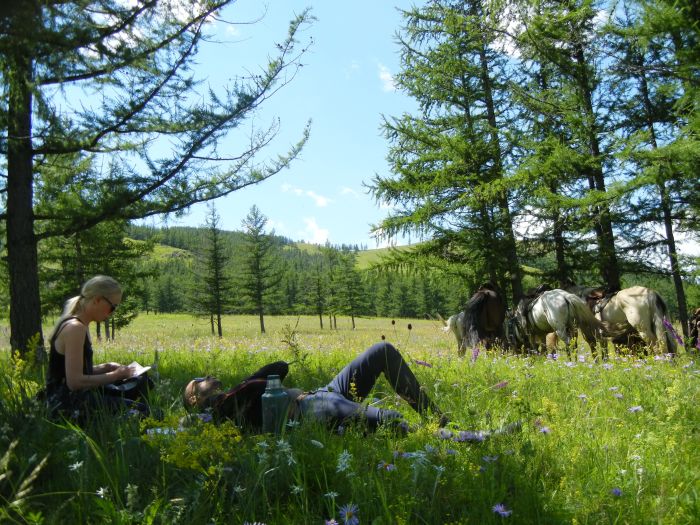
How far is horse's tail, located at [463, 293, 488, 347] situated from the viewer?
10133 mm

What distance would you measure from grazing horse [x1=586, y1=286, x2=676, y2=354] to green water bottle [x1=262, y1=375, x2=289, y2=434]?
8114 millimetres

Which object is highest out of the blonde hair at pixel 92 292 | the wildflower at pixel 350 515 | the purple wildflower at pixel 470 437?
the blonde hair at pixel 92 292

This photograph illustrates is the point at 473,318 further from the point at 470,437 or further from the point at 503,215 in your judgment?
the point at 470,437

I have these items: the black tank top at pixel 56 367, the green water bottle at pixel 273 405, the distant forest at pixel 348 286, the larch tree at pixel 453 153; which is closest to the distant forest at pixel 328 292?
the distant forest at pixel 348 286

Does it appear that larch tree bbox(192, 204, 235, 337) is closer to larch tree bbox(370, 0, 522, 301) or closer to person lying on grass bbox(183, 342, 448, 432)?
larch tree bbox(370, 0, 522, 301)

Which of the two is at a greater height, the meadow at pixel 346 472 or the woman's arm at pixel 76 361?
the woman's arm at pixel 76 361

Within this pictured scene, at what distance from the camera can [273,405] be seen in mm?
2926

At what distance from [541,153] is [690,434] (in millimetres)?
12062

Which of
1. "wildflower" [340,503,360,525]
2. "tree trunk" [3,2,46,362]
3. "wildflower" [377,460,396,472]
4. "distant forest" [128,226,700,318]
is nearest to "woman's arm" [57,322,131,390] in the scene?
"wildflower" [377,460,396,472]

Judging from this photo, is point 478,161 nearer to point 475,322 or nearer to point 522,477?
point 475,322

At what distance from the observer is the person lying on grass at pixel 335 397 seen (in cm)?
316

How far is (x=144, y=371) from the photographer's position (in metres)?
3.95

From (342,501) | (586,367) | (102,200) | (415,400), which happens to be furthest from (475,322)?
(342,501)

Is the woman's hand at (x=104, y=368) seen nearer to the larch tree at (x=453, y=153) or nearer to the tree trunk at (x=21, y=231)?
the tree trunk at (x=21, y=231)
